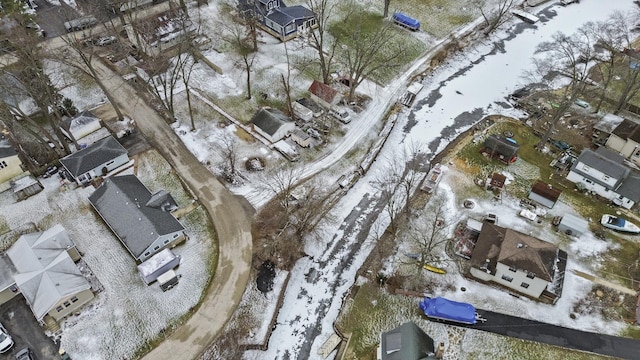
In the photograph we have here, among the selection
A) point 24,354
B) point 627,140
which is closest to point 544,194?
point 627,140

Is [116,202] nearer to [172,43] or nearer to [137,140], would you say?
[137,140]

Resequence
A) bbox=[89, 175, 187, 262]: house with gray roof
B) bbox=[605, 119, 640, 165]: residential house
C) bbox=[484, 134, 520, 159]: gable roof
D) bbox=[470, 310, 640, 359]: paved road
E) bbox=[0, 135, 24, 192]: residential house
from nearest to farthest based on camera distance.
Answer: bbox=[470, 310, 640, 359]: paved road < bbox=[89, 175, 187, 262]: house with gray roof < bbox=[0, 135, 24, 192]: residential house < bbox=[484, 134, 520, 159]: gable roof < bbox=[605, 119, 640, 165]: residential house

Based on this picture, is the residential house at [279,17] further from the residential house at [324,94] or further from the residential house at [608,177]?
the residential house at [608,177]

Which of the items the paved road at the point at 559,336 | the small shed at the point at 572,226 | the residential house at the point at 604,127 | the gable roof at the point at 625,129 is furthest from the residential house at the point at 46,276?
the gable roof at the point at 625,129

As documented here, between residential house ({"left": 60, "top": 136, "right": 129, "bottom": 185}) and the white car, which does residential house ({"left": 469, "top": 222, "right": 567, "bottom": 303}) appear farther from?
the white car

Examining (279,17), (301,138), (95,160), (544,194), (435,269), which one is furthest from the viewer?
(279,17)

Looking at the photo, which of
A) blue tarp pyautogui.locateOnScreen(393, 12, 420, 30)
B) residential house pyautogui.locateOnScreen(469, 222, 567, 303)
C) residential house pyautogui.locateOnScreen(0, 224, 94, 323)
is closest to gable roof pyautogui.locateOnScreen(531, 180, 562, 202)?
residential house pyautogui.locateOnScreen(469, 222, 567, 303)

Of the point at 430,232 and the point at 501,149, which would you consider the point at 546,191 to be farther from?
the point at 430,232

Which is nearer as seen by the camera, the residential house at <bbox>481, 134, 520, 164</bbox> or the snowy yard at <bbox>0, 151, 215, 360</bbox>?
the snowy yard at <bbox>0, 151, 215, 360</bbox>
